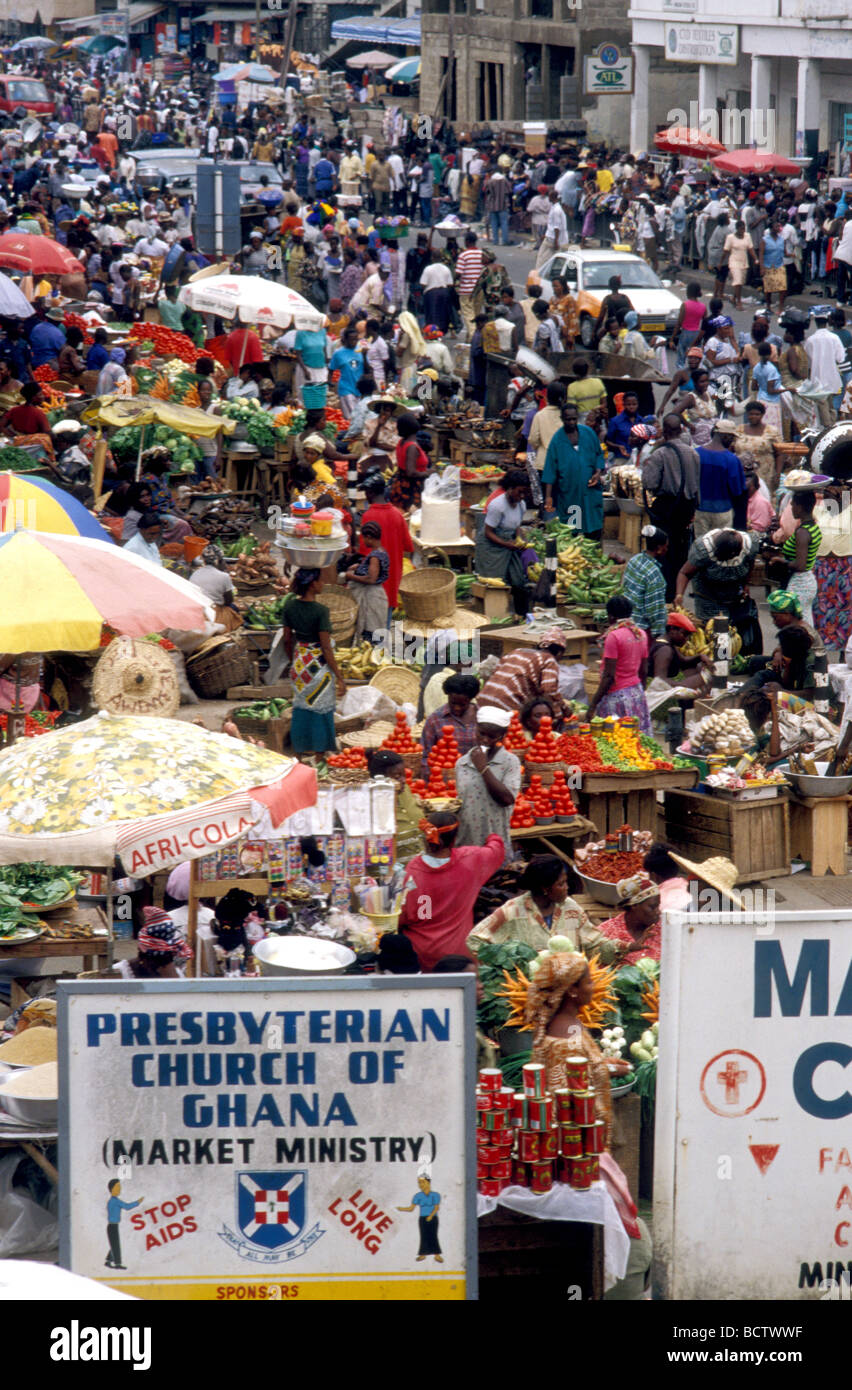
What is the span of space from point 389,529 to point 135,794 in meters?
5.89

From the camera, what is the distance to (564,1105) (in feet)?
20.0

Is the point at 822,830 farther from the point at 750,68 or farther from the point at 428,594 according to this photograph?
the point at 750,68

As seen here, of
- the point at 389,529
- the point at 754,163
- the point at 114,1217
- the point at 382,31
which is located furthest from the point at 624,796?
the point at 382,31

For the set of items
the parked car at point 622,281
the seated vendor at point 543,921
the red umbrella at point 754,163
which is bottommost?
the seated vendor at point 543,921

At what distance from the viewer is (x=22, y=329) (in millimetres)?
20719

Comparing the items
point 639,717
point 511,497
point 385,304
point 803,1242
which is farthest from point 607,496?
point 803,1242

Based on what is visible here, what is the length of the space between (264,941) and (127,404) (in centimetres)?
938

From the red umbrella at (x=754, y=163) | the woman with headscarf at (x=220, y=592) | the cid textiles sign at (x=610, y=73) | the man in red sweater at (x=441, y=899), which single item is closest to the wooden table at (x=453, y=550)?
the woman with headscarf at (x=220, y=592)

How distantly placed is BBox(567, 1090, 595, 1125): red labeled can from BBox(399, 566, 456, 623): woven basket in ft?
24.0

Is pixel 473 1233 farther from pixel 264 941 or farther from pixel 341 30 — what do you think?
pixel 341 30

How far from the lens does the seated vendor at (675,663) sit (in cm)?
1222

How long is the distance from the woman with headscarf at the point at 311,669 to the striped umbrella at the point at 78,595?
117cm

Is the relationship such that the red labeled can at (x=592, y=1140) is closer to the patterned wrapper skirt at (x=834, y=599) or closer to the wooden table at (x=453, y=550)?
the patterned wrapper skirt at (x=834, y=599)

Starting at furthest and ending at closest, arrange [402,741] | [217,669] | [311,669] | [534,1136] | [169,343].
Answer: [169,343] < [217,669] < [311,669] < [402,741] < [534,1136]
